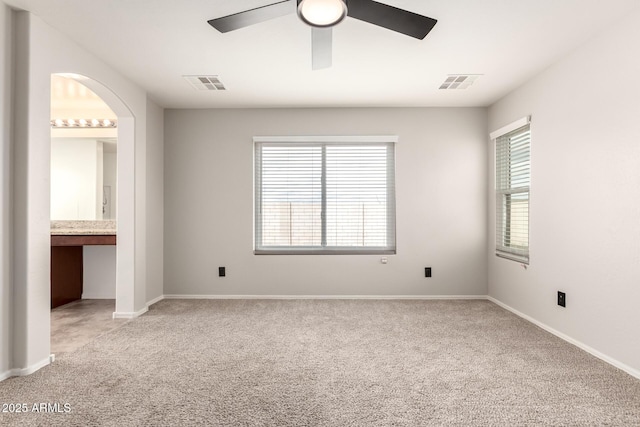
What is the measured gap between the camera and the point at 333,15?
190cm

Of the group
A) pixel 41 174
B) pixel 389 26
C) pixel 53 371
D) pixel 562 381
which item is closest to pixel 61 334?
pixel 53 371

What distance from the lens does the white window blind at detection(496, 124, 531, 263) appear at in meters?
3.86

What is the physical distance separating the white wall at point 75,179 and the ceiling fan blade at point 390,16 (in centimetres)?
391

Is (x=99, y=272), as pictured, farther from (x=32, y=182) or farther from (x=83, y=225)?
(x=32, y=182)

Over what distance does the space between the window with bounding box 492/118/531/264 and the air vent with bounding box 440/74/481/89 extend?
66 cm

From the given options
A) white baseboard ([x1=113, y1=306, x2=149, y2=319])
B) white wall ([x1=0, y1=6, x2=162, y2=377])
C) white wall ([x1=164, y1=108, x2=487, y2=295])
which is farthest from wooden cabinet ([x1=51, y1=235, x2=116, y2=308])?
white wall ([x1=0, y1=6, x2=162, y2=377])

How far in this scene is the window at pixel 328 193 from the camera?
474 cm

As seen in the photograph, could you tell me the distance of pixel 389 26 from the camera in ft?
6.96

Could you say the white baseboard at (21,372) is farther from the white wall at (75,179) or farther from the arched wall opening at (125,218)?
the white wall at (75,179)

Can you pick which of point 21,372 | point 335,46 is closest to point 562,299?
point 335,46

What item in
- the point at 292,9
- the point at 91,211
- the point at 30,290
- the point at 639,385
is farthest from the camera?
the point at 91,211

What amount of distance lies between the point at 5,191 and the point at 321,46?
2220 millimetres

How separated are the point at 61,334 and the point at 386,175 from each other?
12.3 feet

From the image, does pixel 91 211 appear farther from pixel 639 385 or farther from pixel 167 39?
pixel 639 385
